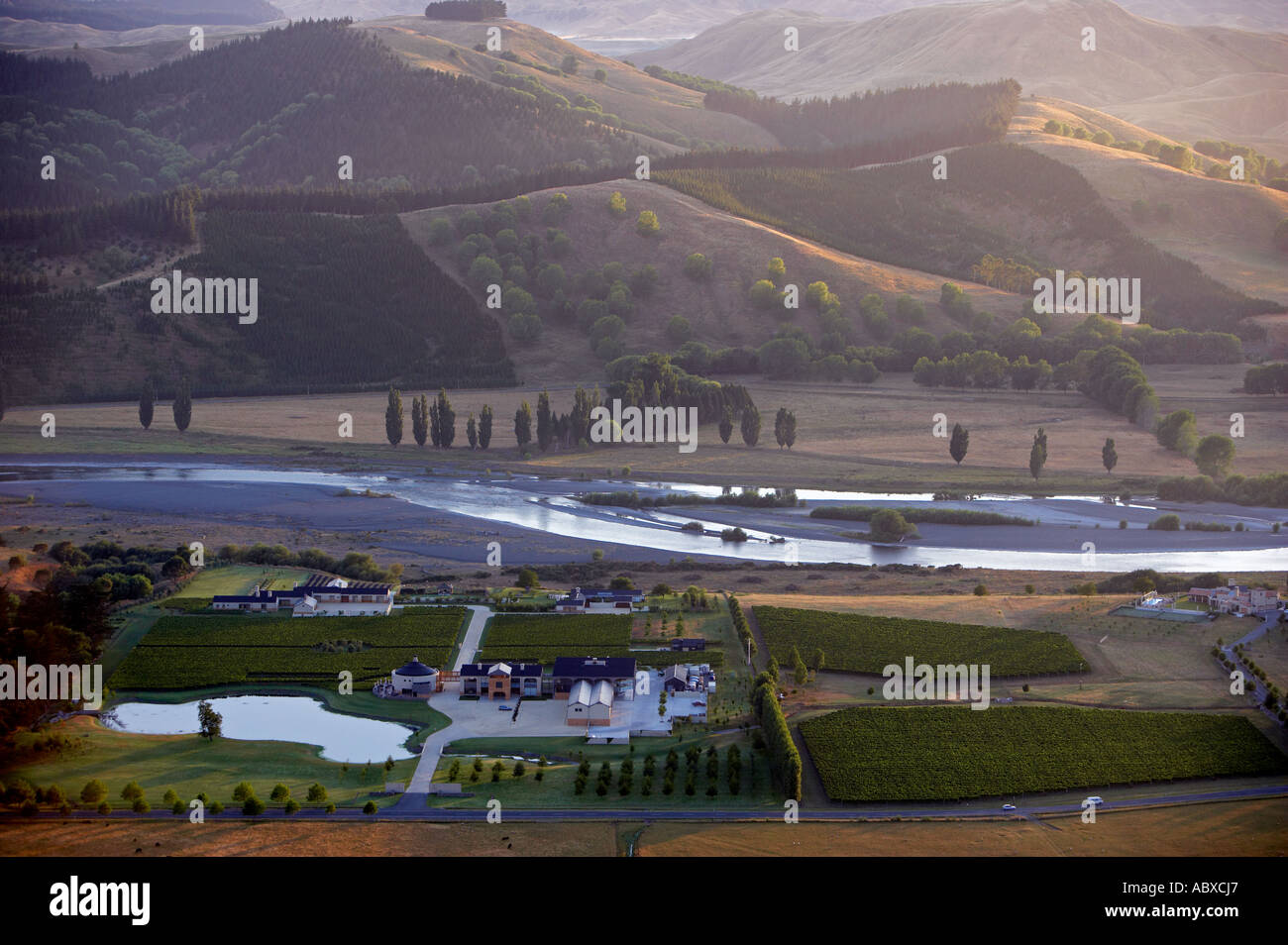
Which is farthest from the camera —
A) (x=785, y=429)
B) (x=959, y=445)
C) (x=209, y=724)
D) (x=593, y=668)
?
(x=785, y=429)

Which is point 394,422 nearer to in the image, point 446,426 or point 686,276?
point 446,426

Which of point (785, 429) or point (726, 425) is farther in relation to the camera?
point (726, 425)

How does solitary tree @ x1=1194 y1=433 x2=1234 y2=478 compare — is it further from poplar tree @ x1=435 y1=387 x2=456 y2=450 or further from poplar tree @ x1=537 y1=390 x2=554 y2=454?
poplar tree @ x1=435 y1=387 x2=456 y2=450

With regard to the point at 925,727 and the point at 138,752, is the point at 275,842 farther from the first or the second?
the point at 925,727

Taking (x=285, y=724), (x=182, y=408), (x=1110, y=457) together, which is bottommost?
(x=285, y=724)

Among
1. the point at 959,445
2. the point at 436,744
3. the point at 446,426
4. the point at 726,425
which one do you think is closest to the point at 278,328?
the point at 446,426

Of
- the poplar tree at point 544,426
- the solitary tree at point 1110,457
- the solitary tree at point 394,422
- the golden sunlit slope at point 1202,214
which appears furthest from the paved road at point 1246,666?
the golden sunlit slope at point 1202,214

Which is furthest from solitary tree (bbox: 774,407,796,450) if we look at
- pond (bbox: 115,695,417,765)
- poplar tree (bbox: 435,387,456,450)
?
pond (bbox: 115,695,417,765)

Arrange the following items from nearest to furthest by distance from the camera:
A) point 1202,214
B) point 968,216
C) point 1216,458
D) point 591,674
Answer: point 591,674 < point 1216,458 < point 1202,214 < point 968,216
